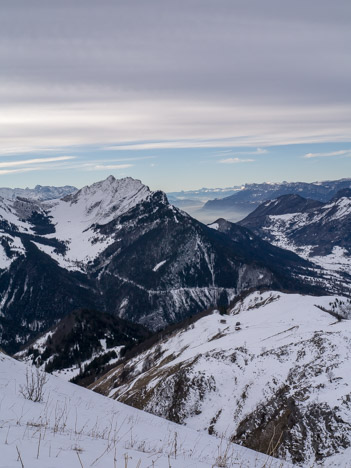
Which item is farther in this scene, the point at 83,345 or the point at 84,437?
the point at 83,345

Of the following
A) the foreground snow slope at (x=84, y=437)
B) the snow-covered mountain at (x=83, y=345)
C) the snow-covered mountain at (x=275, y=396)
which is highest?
the foreground snow slope at (x=84, y=437)

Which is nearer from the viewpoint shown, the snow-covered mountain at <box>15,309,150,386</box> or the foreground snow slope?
the foreground snow slope

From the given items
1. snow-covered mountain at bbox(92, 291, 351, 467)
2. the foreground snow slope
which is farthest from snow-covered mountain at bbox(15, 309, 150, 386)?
the foreground snow slope

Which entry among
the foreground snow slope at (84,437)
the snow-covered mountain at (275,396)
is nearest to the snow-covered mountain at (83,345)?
the snow-covered mountain at (275,396)

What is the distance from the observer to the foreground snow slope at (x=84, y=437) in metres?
8.73

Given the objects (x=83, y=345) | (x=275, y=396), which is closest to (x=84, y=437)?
(x=275, y=396)

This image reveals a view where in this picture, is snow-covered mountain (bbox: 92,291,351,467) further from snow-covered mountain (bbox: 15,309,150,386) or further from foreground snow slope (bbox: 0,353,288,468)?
snow-covered mountain (bbox: 15,309,150,386)

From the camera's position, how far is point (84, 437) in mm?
11750

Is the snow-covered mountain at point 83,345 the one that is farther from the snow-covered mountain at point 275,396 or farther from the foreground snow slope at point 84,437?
the foreground snow slope at point 84,437

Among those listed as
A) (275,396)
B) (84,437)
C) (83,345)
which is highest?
(84,437)

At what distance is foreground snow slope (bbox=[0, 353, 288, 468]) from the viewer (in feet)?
28.6

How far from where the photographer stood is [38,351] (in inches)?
6870

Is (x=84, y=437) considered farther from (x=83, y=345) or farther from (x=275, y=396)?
(x=83, y=345)

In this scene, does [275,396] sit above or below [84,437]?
below
